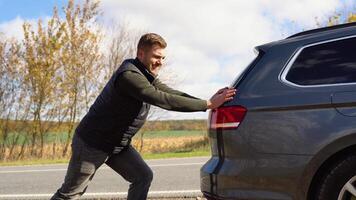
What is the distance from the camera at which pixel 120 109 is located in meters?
4.02

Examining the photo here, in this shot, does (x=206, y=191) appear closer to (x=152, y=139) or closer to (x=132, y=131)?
(x=132, y=131)

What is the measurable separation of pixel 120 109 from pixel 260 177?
125 centimetres

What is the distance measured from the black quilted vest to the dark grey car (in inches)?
28.5

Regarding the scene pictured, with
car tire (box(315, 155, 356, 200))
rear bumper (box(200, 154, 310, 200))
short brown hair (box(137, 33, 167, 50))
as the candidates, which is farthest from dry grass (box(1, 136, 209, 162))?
car tire (box(315, 155, 356, 200))

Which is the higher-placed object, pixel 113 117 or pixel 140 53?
pixel 140 53

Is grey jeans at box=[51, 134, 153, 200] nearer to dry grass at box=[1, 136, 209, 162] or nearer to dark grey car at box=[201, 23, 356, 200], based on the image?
dark grey car at box=[201, 23, 356, 200]

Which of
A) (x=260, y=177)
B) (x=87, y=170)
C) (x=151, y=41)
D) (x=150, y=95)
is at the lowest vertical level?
(x=87, y=170)

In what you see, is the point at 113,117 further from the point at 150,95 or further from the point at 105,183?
the point at 105,183

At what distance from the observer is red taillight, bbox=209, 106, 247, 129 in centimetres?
356

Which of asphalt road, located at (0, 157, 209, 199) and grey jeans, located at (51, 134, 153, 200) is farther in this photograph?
asphalt road, located at (0, 157, 209, 199)

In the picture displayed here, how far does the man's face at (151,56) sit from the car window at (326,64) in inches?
42.4

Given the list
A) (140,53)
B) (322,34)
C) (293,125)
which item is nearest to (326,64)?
(322,34)

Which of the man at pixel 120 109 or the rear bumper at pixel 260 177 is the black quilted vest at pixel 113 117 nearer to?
the man at pixel 120 109

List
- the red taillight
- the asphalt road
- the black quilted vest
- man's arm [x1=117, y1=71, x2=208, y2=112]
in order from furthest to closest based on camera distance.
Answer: the asphalt road → the black quilted vest → man's arm [x1=117, y1=71, x2=208, y2=112] → the red taillight
